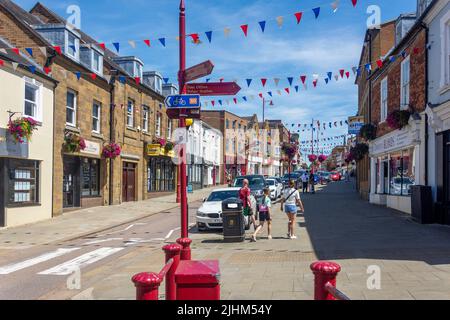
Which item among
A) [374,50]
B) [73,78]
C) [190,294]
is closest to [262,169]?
[374,50]

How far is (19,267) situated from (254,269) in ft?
16.6

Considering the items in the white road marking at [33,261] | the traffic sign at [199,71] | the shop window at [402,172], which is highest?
the traffic sign at [199,71]

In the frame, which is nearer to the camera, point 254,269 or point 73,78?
point 254,269

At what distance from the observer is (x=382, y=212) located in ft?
60.1

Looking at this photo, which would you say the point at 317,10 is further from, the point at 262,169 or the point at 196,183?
the point at 262,169

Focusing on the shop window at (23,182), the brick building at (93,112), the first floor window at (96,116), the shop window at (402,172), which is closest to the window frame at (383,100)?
the shop window at (402,172)

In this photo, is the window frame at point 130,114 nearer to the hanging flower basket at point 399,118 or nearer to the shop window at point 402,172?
the shop window at point 402,172

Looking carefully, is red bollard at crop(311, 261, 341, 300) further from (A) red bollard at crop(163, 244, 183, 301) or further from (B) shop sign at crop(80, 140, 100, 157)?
(B) shop sign at crop(80, 140, 100, 157)

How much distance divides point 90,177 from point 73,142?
3.47 m

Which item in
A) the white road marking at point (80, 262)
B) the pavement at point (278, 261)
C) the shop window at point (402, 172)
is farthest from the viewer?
the shop window at point (402, 172)

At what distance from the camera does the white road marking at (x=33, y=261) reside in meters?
9.52

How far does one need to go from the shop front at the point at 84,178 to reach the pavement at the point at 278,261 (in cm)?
665

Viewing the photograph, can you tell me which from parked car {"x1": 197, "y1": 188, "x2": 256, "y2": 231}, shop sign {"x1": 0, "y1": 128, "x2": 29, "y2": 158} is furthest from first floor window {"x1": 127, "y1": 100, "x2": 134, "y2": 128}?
parked car {"x1": 197, "y1": 188, "x2": 256, "y2": 231}

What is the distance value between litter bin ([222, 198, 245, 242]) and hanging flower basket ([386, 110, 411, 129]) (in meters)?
7.47
